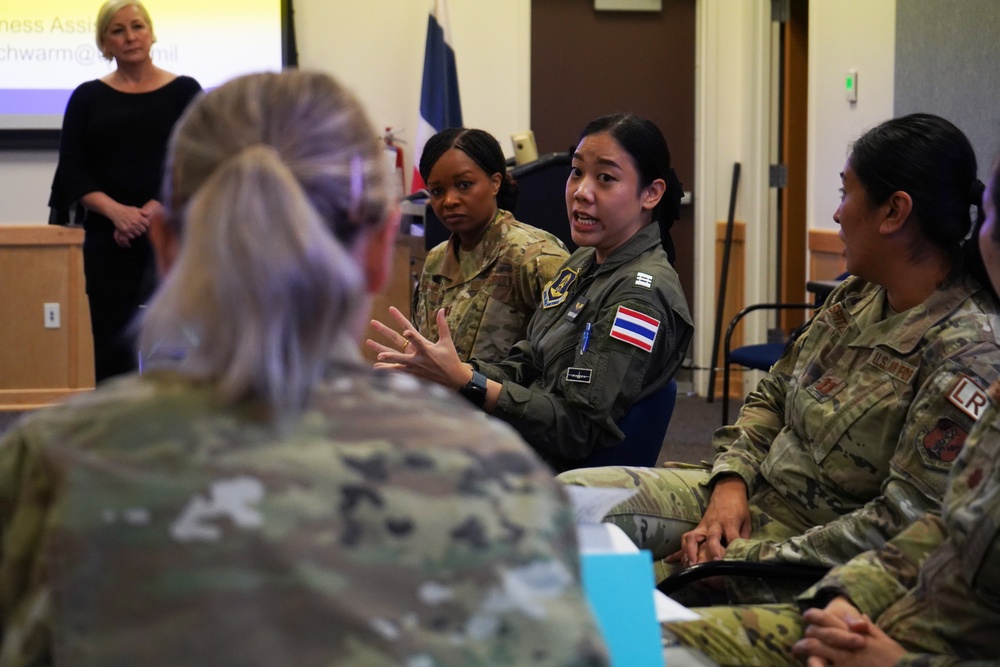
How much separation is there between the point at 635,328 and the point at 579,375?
0.44 feet

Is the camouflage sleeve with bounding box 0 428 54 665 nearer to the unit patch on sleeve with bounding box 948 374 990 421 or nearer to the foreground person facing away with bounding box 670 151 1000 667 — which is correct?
the foreground person facing away with bounding box 670 151 1000 667

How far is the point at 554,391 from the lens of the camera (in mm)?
2191

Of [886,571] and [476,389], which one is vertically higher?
[476,389]

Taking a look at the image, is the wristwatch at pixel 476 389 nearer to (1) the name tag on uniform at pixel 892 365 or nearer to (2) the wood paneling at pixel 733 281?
(1) the name tag on uniform at pixel 892 365

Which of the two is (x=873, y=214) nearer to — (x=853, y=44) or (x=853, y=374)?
(x=853, y=374)

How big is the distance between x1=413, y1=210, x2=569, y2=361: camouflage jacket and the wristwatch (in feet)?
1.34

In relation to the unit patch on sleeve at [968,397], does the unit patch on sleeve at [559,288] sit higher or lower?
higher

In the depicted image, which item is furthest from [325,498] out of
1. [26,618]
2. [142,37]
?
[142,37]

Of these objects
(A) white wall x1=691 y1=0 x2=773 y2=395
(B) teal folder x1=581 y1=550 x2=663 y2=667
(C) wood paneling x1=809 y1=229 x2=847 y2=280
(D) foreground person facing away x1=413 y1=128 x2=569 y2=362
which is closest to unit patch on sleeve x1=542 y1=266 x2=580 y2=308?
(D) foreground person facing away x1=413 y1=128 x2=569 y2=362

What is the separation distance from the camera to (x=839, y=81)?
4.69 meters

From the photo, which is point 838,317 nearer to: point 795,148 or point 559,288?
point 559,288

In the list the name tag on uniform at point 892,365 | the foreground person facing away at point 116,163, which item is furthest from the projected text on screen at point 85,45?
the name tag on uniform at point 892,365

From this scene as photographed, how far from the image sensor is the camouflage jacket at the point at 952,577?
4.04ft

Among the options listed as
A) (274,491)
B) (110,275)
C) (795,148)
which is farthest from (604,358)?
(795,148)
